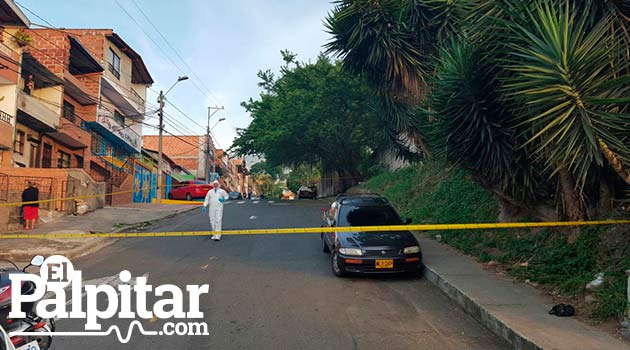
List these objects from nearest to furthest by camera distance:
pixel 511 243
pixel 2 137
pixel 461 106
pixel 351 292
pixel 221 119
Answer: pixel 351 292
pixel 461 106
pixel 511 243
pixel 2 137
pixel 221 119

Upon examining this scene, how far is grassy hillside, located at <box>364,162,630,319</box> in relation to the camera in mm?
5902

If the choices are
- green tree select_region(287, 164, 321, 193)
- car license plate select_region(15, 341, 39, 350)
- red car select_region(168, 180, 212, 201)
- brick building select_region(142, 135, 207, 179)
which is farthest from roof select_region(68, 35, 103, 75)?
green tree select_region(287, 164, 321, 193)

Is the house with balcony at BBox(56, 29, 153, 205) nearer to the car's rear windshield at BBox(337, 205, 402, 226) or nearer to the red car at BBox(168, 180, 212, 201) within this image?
the red car at BBox(168, 180, 212, 201)

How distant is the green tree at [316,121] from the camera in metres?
26.8

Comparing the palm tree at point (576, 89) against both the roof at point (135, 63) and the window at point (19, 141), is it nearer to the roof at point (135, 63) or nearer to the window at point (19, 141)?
the window at point (19, 141)

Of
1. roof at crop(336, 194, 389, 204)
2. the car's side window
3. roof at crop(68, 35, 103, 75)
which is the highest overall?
roof at crop(68, 35, 103, 75)

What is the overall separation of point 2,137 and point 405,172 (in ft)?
59.4

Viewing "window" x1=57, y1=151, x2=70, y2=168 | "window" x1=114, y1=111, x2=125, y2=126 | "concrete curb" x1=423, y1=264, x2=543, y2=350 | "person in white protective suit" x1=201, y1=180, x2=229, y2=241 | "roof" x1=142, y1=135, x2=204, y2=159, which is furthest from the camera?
"roof" x1=142, y1=135, x2=204, y2=159

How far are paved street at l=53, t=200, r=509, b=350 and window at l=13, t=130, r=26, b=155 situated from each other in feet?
37.0

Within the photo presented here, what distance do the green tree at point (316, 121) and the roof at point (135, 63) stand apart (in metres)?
8.21

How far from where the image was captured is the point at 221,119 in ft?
159

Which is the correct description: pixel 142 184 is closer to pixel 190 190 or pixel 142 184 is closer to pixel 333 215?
pixel 190 190

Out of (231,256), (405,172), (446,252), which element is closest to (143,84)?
(405,172)

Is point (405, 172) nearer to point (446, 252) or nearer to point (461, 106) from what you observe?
point (446, 252)
